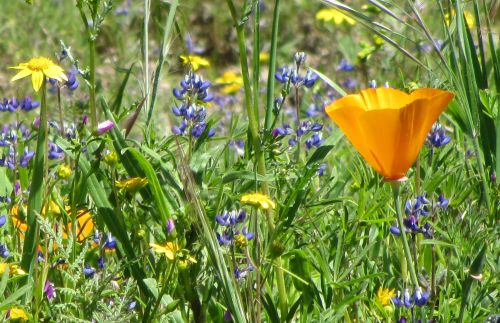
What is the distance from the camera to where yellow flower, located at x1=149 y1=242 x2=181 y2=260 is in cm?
195

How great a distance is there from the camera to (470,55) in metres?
2.66

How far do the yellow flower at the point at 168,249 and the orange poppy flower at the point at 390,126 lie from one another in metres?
0.41

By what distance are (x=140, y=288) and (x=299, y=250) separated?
1.19 ft

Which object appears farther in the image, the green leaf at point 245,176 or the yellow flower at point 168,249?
the green leaf at point 245,176

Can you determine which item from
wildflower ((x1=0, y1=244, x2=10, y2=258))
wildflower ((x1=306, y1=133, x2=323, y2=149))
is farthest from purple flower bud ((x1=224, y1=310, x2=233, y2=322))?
wildflower ((x1=306, y1=133, x2=323, y2=149))

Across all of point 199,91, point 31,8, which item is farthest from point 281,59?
point 199,91

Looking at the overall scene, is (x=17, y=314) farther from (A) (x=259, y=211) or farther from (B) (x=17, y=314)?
(A) (x=259, y=211)

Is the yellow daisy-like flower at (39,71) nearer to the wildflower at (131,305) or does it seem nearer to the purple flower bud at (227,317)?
the wildflower at (131,305)

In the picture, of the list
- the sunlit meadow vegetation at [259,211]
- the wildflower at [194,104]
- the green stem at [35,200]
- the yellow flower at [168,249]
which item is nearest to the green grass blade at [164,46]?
the sunlit meadow vegetation at [259,211]

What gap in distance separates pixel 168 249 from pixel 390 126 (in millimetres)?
497

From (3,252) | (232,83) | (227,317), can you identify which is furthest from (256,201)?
(232,83)

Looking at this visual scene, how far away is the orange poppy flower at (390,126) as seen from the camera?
194 cm

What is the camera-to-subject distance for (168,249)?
1.99 metres

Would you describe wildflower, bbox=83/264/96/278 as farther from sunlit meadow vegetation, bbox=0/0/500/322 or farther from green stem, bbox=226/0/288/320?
green stem, bbox=226/0/288/320
